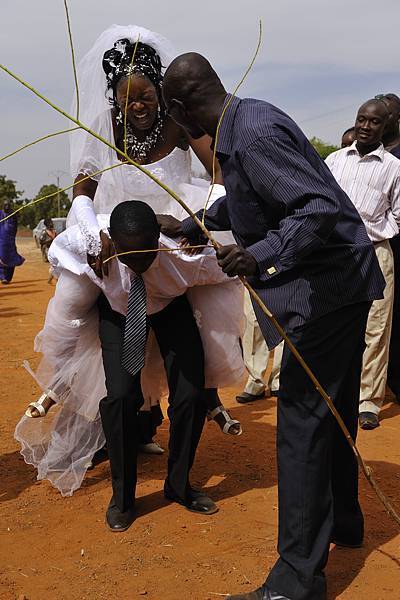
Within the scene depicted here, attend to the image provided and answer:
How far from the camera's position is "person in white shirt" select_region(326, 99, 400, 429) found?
18.6 feet

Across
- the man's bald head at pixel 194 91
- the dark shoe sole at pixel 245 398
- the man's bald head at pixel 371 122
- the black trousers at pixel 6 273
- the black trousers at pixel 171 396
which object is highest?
the man's bald head at pixel 194 91

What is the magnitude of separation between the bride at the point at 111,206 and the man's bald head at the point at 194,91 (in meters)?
0.97

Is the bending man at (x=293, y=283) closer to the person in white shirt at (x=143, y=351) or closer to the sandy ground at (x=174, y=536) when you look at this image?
the sandy ground at (x=174, y=536)

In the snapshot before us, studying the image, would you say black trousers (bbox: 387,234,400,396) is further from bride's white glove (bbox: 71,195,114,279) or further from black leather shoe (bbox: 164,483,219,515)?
bride's white glove (bbox: 71,195,114,279)

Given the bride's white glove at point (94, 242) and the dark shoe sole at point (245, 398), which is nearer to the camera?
the bride's white glove at point (94, 242)

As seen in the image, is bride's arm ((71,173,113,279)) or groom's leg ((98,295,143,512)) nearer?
bride's arm ((71,173,113,279))

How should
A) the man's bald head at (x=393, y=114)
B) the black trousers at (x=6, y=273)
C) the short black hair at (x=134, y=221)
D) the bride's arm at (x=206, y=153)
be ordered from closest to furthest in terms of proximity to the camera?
the short black hair at (x=134, y=221) → the bride's arm at (x=206, y=153) → the man's bald head at (x=393, y=114) → the black trousers at (x=6, y=273)

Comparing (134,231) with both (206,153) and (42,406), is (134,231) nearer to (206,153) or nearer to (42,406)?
(206,153)

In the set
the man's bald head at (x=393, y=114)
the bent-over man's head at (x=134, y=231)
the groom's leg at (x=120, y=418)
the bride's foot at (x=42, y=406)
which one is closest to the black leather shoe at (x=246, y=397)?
the bride's foot at (x=42, y=406)

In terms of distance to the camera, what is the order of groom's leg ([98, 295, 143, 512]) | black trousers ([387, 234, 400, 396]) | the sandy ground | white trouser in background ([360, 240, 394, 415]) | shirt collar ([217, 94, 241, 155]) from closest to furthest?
shirt collar ([217, 94, 241, 155])
the sandy ground
groom's leg ([98, 295, 143, 512])
white trouser in background ([360, 240, 394, 415])
black trousers ([387, 234, 400, 396])

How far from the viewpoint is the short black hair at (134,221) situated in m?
3.55

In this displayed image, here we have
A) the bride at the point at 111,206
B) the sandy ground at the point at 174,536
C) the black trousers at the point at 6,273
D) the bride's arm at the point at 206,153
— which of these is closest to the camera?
the sandy ground at the point at 174,536

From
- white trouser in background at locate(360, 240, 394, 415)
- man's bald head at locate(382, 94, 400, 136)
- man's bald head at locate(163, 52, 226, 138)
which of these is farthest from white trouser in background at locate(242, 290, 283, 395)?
man's bald head at locate(163, 52, 226, 138)

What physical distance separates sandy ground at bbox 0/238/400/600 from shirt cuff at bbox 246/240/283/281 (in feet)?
4.72
